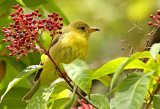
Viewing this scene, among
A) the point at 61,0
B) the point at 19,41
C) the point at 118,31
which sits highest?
the point at 19,41

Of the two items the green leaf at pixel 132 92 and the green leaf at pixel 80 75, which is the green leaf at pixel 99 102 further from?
the green leaf at pixel 132 92

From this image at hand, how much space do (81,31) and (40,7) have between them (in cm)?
56

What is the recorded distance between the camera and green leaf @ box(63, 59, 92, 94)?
1.82 m

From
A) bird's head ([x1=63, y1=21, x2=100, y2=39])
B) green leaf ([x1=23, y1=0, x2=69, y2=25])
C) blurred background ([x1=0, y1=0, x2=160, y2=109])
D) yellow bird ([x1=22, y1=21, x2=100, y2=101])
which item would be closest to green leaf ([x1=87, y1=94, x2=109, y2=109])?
yellow bird ([x1=22, y1=21, x2=100, y2=101])

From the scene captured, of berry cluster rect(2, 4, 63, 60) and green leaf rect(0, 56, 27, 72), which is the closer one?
berry cluster rect(2, 4, 63, 60)

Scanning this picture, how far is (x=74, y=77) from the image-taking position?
6.22ft

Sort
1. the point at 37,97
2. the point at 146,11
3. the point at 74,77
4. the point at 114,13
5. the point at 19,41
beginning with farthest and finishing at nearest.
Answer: the point at 114,13, the point at 146,11, the point at 19,41, the point at 37,97, the point at 74,77

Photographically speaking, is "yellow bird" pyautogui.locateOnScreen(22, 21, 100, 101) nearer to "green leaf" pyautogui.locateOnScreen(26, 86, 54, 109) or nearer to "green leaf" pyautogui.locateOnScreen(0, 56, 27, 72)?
"green leaf" pyautogui.locateOnScreen(0, 56, 27, 72)

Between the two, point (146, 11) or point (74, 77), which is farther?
point (146, 11)

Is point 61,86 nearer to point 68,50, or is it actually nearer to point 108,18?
point 68,50

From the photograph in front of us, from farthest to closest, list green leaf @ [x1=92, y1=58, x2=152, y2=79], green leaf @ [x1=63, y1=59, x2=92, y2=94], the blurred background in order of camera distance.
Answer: the blurred background → green leaf @ [x1=92, y1=58, x2=152, y2=79] → green leaf @ [x1=63, y1=59, x2=92, y2=94]

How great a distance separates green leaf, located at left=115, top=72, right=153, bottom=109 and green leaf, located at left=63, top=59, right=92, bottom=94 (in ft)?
0.63

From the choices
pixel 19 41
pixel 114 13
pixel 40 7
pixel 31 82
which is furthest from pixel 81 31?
pixel 114 13

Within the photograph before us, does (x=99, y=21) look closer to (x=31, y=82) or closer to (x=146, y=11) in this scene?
(x=146, y=11)
